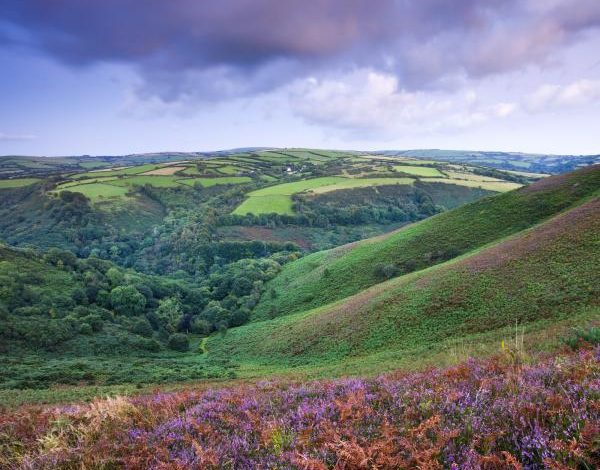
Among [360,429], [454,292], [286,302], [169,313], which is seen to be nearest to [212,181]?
[169,313]

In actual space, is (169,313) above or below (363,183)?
below

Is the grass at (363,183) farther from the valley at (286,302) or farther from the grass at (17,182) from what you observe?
the grass at (17,182)

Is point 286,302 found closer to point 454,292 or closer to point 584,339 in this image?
point 454,292

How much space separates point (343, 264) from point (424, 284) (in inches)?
1161

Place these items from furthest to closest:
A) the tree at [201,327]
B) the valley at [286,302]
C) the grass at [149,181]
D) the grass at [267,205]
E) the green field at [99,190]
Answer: the grass at [149,181]
the green field at [99,190]
the grass at [267,205]
the tree at [201,327]
the valley at [286,302]

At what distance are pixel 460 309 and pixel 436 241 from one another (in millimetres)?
29737

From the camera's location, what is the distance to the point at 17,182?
190 meters

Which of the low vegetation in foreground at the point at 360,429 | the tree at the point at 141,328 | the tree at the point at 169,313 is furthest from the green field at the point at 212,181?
the low vegetation in foreground at the point at 360,429

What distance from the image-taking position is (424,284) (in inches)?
1581

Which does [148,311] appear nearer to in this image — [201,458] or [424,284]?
[424,284]

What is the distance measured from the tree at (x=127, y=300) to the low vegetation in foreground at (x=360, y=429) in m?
73.4

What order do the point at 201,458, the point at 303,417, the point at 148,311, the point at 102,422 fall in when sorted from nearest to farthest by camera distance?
the point at 201,458, the point at 303,417, the point at 102,422, the point at 148,311

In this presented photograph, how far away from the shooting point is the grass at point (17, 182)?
185m

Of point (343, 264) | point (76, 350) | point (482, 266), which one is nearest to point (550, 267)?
point (482, 266)
